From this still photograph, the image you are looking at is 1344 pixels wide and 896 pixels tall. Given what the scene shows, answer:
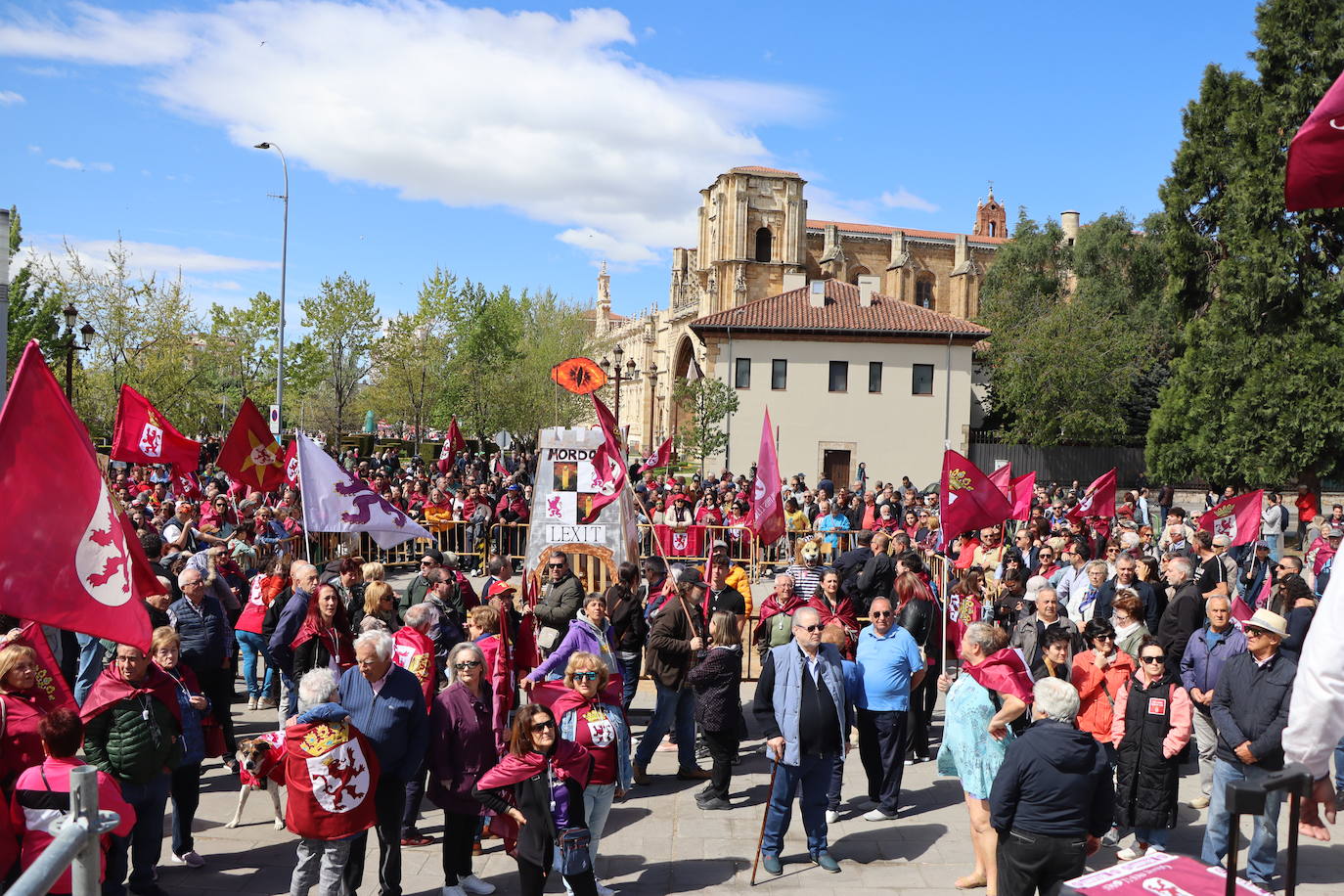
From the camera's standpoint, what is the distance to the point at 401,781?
5801 mm

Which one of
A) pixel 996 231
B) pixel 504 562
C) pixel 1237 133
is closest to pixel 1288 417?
pixel 1237 133

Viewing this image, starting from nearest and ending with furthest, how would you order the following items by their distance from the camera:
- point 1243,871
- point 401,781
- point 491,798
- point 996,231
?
point 491,798, point 401,781, point 1243,871, point 996,231

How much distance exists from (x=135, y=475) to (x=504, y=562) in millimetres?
18784

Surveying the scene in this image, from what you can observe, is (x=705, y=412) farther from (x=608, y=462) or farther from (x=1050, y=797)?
(x=1050, y=797)

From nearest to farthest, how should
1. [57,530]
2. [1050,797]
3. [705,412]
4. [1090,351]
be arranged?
[57,530], [1050,797], [705,412], [1090,351]

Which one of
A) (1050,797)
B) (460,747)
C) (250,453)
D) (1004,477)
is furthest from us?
(1004,477)

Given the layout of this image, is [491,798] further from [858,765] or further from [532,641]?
[858,765]

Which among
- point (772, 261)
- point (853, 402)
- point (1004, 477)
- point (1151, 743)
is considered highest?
point (772, 261)

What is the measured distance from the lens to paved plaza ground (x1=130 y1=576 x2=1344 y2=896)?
639 centimetres

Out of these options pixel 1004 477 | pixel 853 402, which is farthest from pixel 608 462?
pixel 853 402

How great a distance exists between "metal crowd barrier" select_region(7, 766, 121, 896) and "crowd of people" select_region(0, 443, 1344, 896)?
85.9 inches

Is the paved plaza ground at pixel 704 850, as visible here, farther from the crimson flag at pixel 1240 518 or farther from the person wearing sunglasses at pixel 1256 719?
the crimson flag at pixel 1240 518

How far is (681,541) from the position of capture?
59.9ft

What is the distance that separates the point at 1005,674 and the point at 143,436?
1388cm
